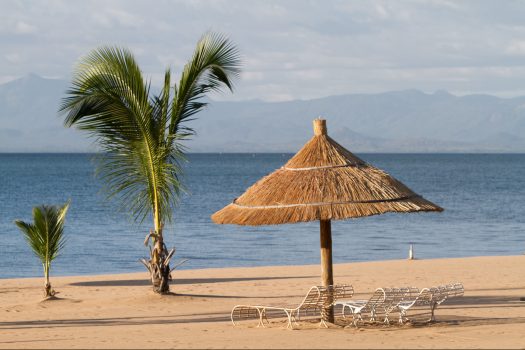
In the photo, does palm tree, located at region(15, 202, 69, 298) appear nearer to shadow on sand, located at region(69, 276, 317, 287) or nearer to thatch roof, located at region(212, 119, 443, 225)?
shadow on sand, located at region(69, 276, 317, 287)

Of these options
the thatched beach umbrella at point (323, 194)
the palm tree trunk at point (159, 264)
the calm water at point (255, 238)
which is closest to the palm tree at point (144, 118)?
the palm tree trunk at point (159, 264)

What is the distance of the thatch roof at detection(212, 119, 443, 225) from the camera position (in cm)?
1212

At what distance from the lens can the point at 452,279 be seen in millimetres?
19281

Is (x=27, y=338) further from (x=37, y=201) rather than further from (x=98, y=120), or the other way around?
(x=37, y=201)

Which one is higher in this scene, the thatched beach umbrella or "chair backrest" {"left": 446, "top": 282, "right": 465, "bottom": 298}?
the thatched beach umbrella

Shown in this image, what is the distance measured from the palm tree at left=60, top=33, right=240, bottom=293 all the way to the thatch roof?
3286 millimetres

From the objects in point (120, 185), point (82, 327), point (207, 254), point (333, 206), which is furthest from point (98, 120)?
point (207, 254)

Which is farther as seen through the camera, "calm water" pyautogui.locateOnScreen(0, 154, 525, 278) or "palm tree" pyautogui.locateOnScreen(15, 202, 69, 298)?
"calm water" pyautogui.locateOnScreen(0, 154, 525, 278)

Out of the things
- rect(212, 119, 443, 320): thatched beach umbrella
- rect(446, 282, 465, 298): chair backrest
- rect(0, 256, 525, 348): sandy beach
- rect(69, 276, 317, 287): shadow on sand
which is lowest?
rect(0, 256, 525, 348): sandy beach

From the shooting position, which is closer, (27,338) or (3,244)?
(27,338)

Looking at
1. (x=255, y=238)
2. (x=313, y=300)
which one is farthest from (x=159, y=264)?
(x=255, y=238)

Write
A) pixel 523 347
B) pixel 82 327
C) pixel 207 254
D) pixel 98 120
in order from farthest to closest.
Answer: pixel 207 254 → pixel 98 120 → pixel 82 327 → pixel 523 347

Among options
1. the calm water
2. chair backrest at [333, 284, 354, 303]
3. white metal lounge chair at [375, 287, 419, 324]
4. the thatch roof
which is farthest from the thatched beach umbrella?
the calm water

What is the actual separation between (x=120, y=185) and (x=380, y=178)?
5.37m
